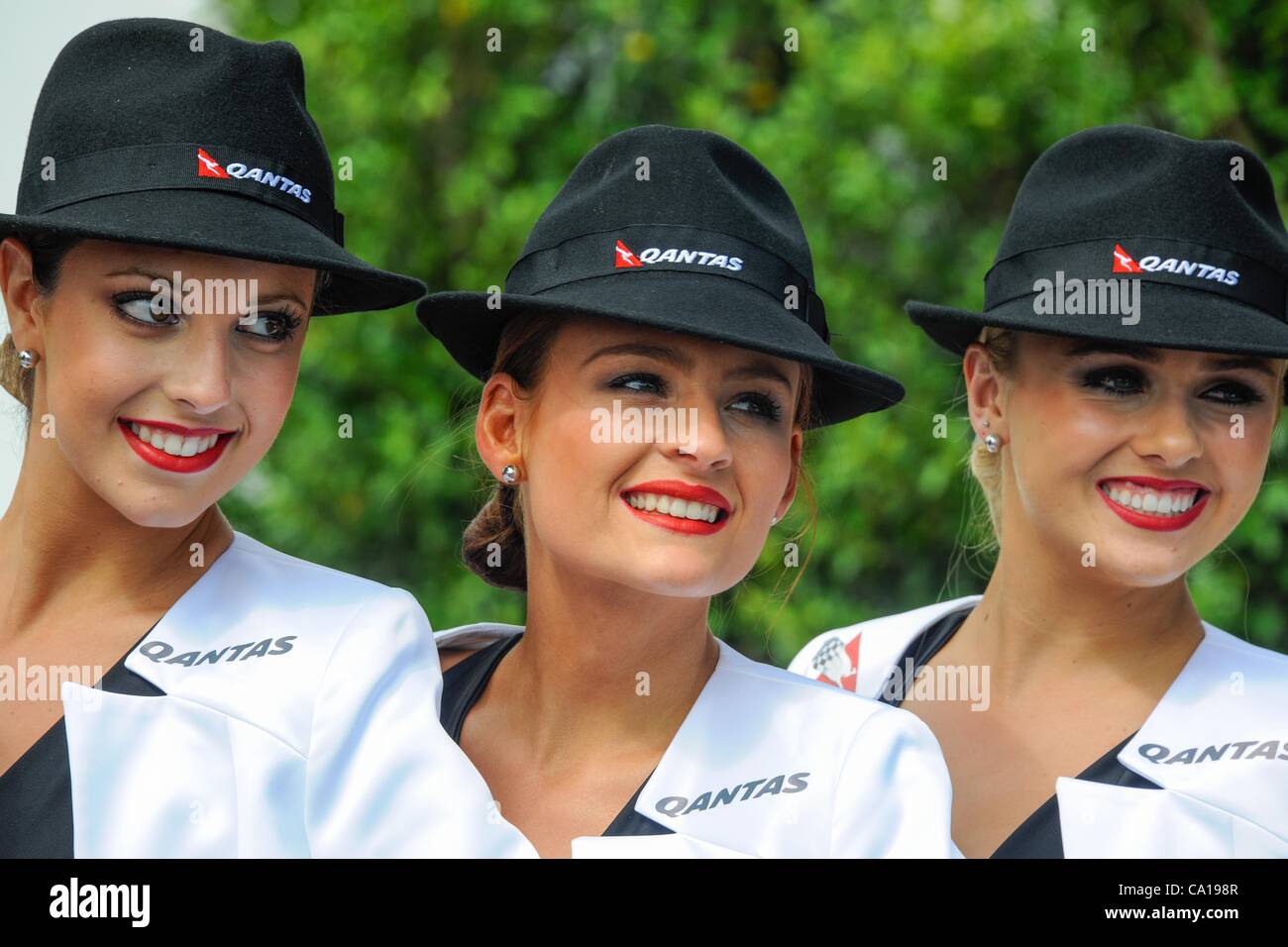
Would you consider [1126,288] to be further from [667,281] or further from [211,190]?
[211,190]

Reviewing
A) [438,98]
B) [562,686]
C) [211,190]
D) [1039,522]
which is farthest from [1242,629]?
[211,190]

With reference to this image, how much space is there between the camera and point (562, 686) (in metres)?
3.05

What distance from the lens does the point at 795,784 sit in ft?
8.93

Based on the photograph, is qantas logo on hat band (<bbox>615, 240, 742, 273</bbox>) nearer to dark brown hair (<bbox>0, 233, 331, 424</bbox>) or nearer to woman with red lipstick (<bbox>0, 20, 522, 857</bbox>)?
woman with red lipstick (<bbox>0, 20, 522, 857</bbox>)

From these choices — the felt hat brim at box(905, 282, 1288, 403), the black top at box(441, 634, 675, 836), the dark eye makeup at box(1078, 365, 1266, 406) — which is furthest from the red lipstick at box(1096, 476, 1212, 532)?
the black top at box(441, 634, 675, 836)

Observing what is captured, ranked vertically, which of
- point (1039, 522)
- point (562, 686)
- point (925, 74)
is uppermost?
point (925, 74)

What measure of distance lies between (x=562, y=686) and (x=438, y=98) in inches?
146

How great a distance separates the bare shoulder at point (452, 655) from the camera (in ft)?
10.8

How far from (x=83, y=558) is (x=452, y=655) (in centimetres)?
79

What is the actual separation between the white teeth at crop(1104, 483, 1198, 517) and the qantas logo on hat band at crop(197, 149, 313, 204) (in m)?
1.71

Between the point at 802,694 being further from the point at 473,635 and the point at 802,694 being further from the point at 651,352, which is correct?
the point at 473,635

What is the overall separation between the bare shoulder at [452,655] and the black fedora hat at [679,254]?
2.56 ft

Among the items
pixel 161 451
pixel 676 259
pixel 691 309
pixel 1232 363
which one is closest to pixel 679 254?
pixel 676 259

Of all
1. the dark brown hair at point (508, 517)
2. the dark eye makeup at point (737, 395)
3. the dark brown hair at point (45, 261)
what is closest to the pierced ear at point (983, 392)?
the dark brown hair at point (508, 517)
